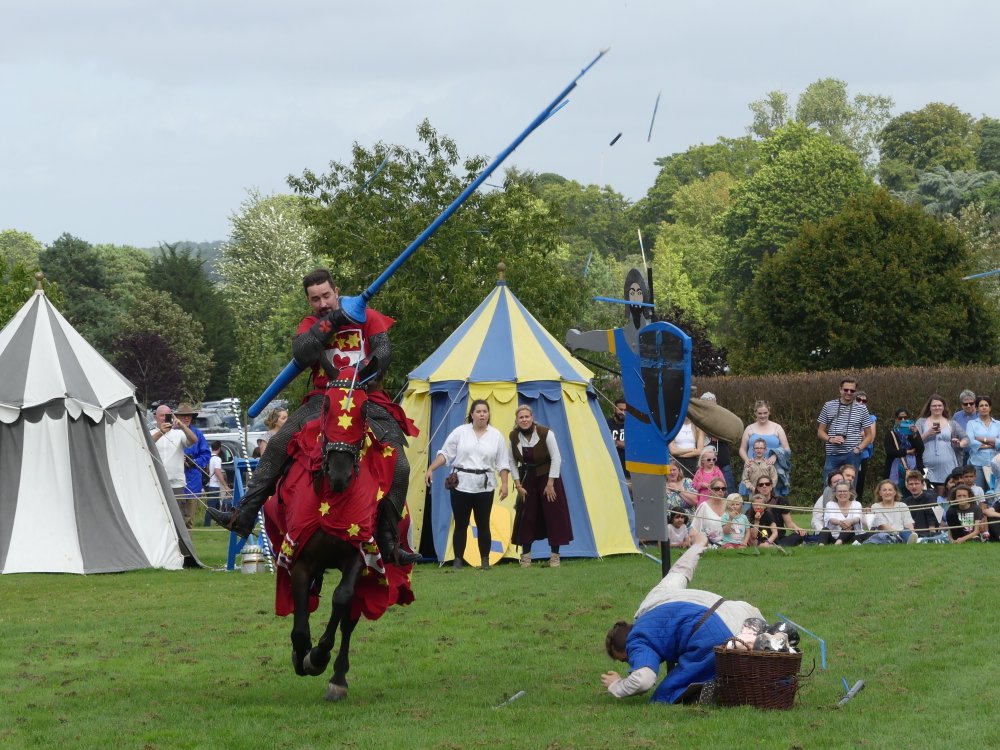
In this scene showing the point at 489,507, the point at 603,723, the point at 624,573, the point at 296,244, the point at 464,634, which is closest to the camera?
the point at 603,723

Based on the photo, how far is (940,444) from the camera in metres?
19.9

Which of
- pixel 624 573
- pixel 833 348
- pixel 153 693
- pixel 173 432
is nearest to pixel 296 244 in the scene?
pixel 833 348

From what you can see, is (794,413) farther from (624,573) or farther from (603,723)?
(603,723)

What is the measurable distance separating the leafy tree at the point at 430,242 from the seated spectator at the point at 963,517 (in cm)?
1524

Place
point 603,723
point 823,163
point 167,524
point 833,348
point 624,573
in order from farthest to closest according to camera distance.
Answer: point 823,163 → point 833,348 → point 167,524 → point 624,573 → point 603,723

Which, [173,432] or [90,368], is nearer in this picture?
[90,368]

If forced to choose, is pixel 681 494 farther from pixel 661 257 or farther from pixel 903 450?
pixel 661 257

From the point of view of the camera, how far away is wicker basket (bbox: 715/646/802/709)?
8023 millimetres

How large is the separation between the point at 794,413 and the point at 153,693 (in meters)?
21.5

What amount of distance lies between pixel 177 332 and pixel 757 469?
58.6 m

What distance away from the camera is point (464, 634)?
38.1 feet

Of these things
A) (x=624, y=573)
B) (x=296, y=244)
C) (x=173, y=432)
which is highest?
(x=296, y=244)

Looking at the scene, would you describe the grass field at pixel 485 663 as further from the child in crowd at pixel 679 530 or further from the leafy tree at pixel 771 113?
the leafy tree at pixel 771 113

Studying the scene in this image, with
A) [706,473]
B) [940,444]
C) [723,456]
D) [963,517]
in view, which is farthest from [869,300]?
[706,473]
